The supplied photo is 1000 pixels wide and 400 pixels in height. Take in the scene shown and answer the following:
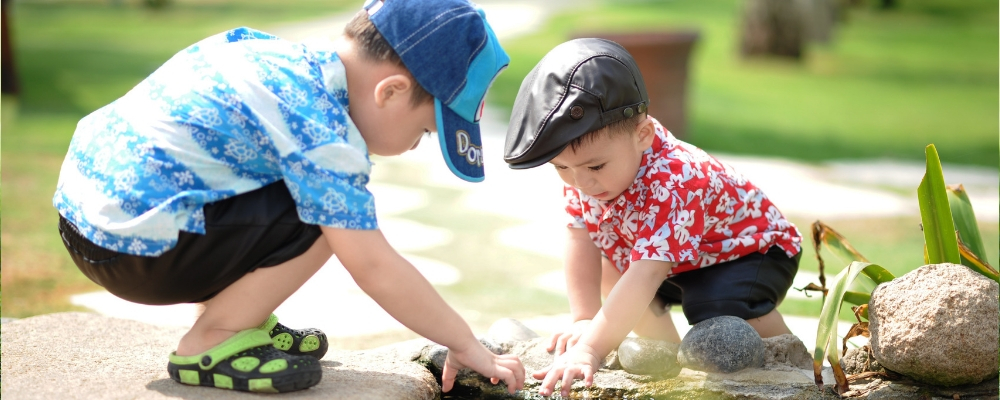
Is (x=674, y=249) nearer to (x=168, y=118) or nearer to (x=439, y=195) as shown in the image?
(x=168, y=118)

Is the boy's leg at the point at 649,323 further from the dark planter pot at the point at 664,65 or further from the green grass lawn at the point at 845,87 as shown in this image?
the green grass lawn at the point at 845,87

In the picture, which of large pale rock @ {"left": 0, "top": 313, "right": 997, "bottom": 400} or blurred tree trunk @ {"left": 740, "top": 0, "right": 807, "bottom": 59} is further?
blurred tree trunk @ {"left": 740, "top": 0, "right": 807, "bottom": 59}

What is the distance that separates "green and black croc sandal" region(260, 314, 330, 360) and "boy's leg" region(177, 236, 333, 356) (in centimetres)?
25

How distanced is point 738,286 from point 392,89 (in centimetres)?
110

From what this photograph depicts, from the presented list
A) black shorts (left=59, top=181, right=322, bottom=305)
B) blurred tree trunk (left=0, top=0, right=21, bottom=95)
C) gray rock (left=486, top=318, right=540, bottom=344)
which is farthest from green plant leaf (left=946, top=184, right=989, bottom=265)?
blurred tree trunk (left=0, top=0, right=21, bottom=95)

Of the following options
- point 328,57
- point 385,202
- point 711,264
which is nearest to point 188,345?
point 328,57

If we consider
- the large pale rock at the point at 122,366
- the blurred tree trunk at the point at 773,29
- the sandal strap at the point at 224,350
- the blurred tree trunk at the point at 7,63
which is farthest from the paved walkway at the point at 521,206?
the blurred tree trunk at the point at 773,29

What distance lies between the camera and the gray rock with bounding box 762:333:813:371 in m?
2.31

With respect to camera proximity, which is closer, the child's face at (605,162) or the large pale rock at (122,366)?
the large pale rock at (122,366)

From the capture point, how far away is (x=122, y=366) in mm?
2102

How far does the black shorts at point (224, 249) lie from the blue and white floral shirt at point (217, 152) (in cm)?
3

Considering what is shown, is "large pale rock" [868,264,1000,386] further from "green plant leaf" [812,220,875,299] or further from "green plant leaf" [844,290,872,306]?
"green plant leaf" [812,220,875,299]

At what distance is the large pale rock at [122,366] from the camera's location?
6.25 feet

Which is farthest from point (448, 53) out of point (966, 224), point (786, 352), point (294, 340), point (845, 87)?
point (845, 87)
